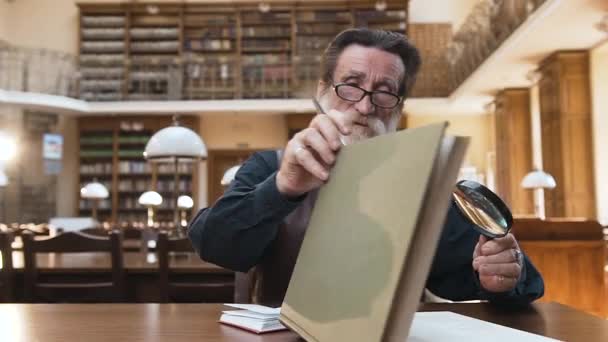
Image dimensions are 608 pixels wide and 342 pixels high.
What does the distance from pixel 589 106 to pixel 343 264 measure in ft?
28.1

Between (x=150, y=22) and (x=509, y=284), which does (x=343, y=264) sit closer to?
(x=509, y=284)

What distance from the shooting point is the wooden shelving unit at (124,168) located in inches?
Result: 469

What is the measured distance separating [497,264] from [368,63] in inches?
20.3

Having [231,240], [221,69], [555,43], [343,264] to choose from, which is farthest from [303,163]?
[221,69]

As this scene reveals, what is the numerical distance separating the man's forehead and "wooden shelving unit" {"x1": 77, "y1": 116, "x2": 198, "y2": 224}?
10.7 meters

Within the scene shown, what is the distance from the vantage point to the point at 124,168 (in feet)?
39.4

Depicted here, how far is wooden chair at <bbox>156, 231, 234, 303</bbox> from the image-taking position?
9.53 feet

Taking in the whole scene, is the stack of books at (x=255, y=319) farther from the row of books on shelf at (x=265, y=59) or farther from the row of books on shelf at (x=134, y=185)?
the row of books on shelf at (x=134, y=185)

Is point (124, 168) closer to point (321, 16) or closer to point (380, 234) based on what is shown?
point (321, 16)

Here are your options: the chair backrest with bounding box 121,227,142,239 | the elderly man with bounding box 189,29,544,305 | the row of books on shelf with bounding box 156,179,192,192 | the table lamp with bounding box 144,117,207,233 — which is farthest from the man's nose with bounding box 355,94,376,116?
the row of books on shelf with bounding box 156,179,192,192

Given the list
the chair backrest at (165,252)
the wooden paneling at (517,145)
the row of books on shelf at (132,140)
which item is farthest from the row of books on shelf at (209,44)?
the chair backrest at (165,252)

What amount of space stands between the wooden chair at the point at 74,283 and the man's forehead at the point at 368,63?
6.02 feet

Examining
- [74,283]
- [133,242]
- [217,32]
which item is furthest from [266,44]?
[74,283]

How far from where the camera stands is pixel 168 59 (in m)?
11.6
